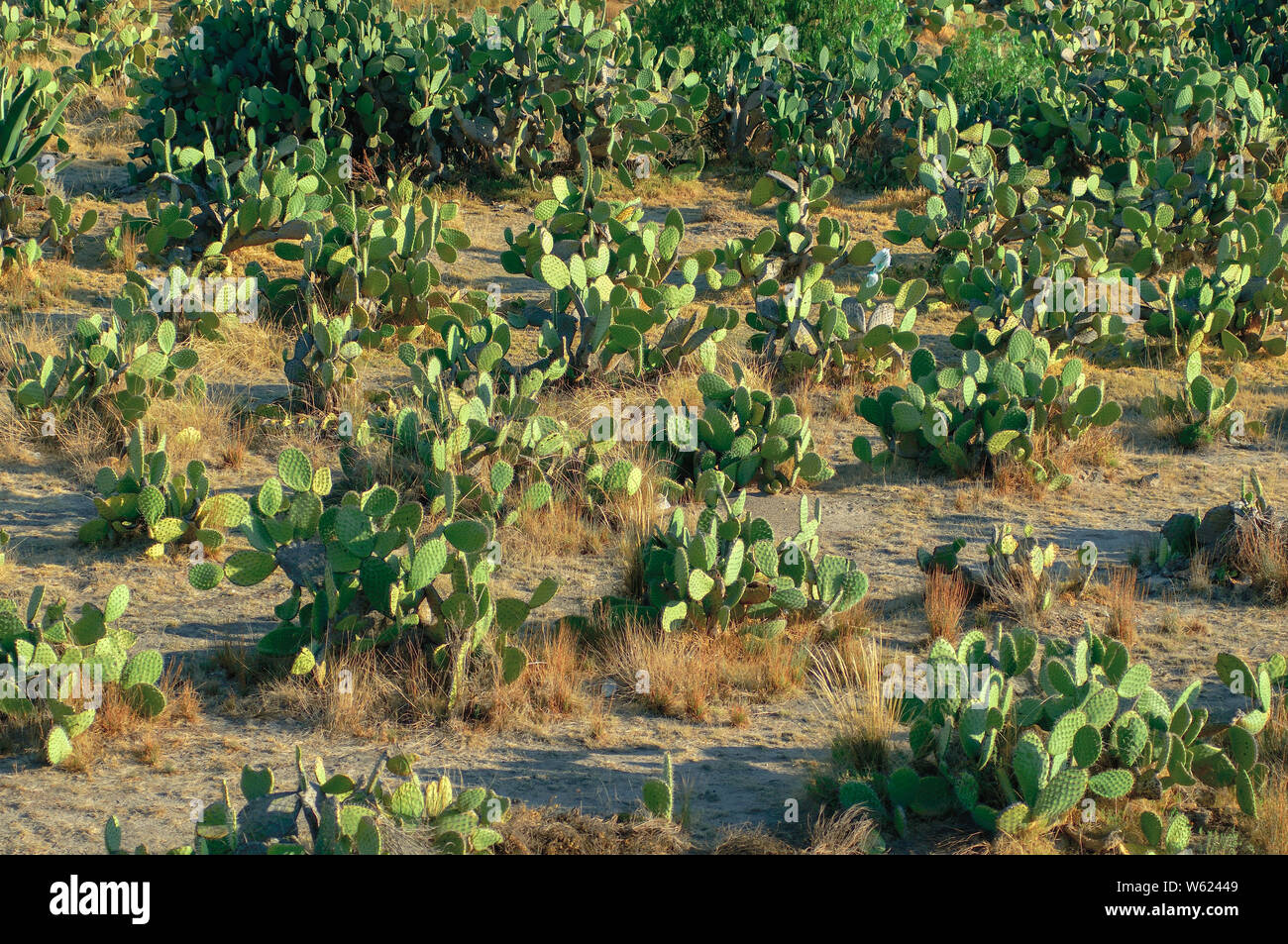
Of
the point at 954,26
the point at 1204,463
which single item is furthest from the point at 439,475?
the point at 954,26

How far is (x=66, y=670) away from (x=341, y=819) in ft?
4.74

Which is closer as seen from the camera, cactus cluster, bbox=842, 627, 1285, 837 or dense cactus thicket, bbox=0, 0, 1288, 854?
cactus cluster, bbox=842, 627, 1285, 837

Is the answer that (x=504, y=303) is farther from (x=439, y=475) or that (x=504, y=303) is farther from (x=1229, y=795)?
(x=1229, y=795)

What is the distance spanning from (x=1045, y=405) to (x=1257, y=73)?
264 inches

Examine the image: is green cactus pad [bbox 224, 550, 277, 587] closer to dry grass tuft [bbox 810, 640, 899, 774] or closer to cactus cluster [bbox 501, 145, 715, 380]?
dry grass tuft [bbox 810, 640, 899, 774]

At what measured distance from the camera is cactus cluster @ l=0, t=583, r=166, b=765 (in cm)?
416

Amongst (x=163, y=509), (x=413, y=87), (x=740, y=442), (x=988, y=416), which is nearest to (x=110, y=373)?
(x=163, y=509)

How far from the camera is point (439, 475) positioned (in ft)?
18.7

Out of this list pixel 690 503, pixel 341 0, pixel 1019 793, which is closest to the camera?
pixel 1019 793

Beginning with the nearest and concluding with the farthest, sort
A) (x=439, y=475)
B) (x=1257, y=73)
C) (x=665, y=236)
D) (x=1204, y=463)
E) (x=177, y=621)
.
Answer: (x=177, y=621)
(x=439, y=475)
(x=1204, y=463)
(x=665, y=236)
(x=1257, y=73)

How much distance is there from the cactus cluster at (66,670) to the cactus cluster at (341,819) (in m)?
0.68

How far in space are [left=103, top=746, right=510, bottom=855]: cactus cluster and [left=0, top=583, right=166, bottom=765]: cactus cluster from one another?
68 centimetres

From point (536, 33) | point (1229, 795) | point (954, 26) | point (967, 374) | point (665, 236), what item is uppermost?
point (954, 26)

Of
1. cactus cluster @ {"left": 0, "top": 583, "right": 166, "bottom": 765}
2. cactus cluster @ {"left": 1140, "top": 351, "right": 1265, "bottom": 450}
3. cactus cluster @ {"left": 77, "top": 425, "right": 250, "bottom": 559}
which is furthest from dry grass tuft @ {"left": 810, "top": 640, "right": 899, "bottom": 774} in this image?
cactus cluster @ {"left": 1140, "top": 351, "right": 1265, "bottom": 450}
